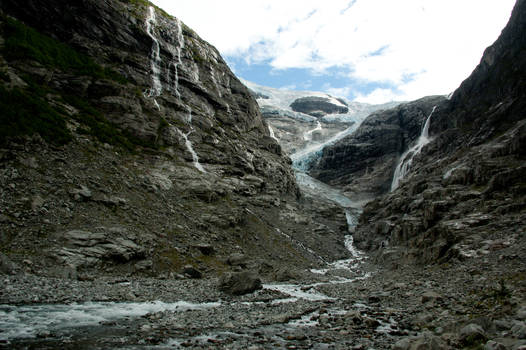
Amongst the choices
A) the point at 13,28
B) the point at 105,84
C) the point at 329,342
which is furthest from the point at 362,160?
the point at 329,342

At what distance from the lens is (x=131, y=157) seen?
139ft

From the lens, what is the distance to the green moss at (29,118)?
96.9 ft

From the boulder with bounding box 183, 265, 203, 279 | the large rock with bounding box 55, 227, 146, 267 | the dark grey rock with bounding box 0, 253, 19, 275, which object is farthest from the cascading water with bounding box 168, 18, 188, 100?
the dark grey rock with bounding box 0, 253, 19, 275

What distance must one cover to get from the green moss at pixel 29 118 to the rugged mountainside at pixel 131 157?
0.56 ft

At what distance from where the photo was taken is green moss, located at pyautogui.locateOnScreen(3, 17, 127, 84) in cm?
4525

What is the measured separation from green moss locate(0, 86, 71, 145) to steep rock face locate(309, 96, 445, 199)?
102712 millimetres

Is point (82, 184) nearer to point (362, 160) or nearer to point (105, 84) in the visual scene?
point (105, 84)

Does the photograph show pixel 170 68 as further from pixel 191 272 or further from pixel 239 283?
pixel 239 283

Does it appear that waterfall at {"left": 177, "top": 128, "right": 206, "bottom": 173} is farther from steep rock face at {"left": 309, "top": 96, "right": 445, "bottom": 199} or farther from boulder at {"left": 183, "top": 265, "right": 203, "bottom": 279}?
steep rock face at {"left": 309, "top": 96, "right": 445, "bottom": 199}

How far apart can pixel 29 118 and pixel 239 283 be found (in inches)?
1104

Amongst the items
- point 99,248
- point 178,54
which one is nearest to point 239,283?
point 99,248

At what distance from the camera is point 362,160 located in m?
135

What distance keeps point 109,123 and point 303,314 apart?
134 ft

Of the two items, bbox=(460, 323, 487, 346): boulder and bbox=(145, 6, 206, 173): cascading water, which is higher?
bbox=(145, 6, 206, 173): cascading water
